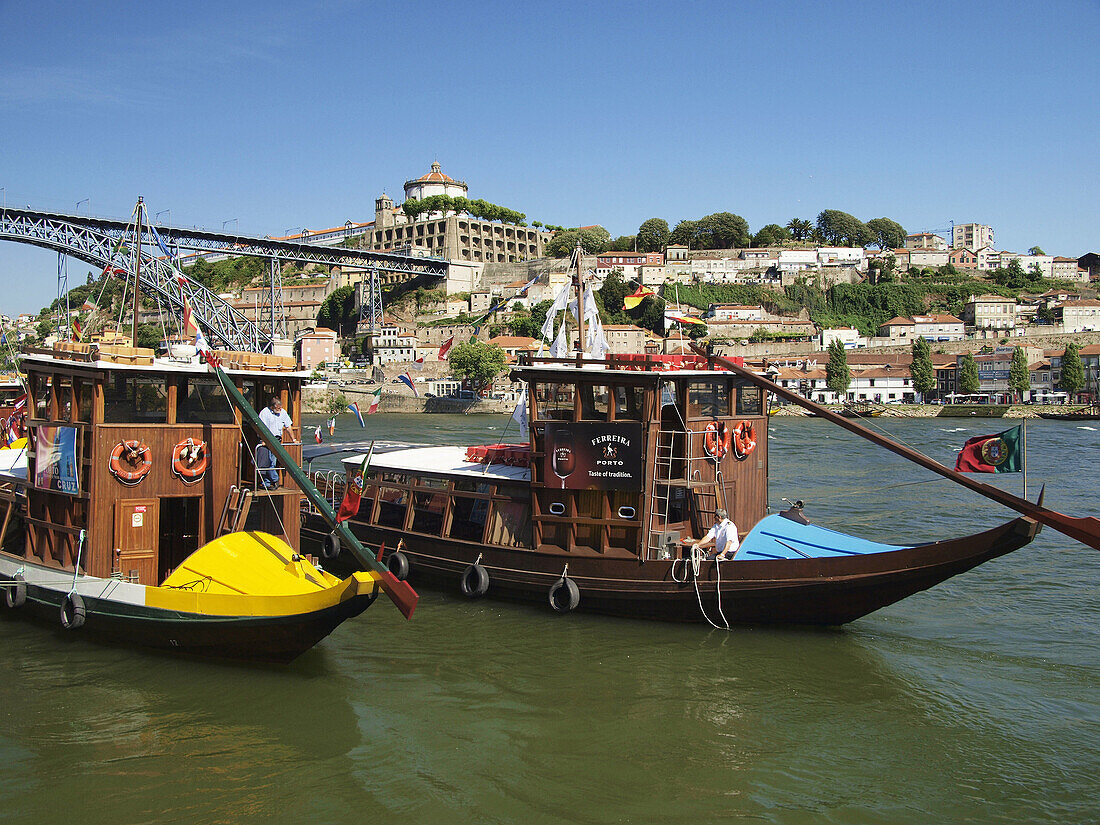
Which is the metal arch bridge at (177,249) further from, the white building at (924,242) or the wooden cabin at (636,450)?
the white building at (924,242)

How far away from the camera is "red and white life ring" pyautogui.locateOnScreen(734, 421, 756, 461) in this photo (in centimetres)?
1354

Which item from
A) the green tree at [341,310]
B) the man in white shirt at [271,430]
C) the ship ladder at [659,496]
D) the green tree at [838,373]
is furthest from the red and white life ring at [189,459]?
the green tree at [341,310]

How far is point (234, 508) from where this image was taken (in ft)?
38.5

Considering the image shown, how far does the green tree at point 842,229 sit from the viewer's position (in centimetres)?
13388

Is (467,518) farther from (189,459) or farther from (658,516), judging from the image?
(189,459)

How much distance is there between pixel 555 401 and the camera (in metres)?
13.4

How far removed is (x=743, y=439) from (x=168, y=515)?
27.9 ft

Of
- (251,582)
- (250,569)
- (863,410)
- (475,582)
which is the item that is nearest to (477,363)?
(863,410)

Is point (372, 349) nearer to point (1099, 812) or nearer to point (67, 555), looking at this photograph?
point (67, 555)

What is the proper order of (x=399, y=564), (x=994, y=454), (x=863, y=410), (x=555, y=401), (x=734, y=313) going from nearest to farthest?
(x=994, y=454) → (x=555, y=401) → (x=399, y=564) → (x=863, y=410) → (x=734, y=313)

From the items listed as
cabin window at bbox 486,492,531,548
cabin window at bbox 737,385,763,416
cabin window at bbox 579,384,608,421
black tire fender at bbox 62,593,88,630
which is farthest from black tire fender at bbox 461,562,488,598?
black tire fender at bbox 62,593,88,630

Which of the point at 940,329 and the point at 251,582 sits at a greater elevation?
the point at 940,329

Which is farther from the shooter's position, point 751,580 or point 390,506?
point 390,506

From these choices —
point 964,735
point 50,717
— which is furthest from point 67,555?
point 964,735
